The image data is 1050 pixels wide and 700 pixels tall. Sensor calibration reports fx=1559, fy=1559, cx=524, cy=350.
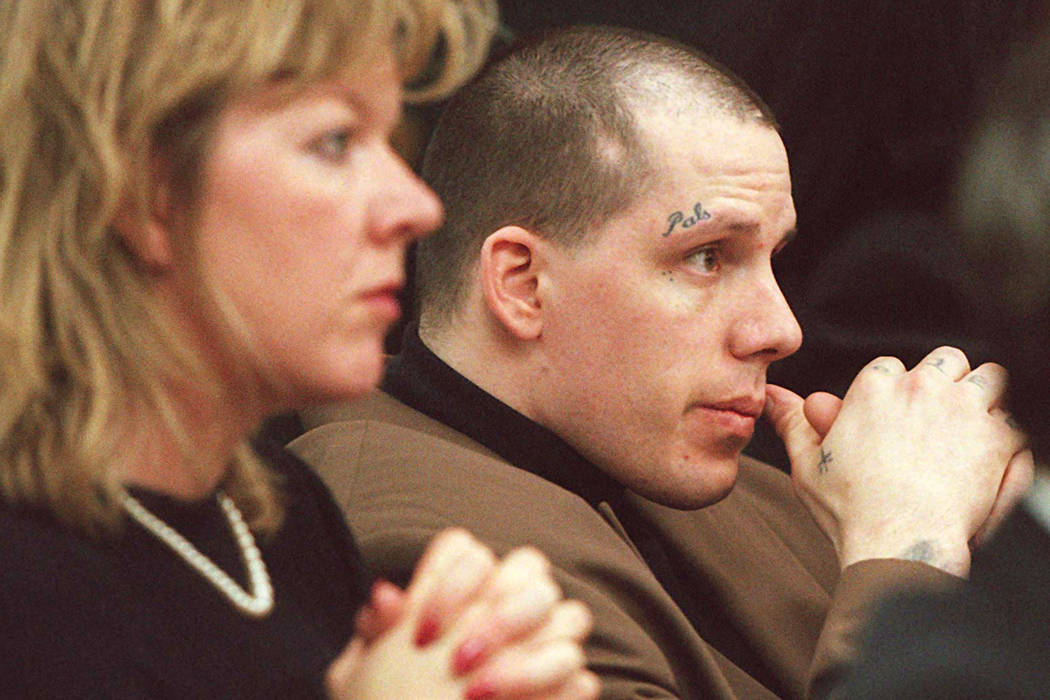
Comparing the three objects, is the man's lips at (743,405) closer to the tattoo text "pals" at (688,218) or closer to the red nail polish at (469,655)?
the tattoo text "pals" at (688,218)

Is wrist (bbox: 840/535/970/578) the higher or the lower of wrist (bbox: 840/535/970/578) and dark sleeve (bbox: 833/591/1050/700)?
the lower

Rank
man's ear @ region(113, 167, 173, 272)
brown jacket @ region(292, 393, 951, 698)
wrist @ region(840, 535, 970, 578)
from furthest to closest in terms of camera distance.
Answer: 1. wrist @ region(840, 535, 970, 578)
2. brown jacket @ region(292, 393, 951, 698)
3. man's ear @ region(113, 167, 173, 272)

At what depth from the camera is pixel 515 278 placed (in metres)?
1.65

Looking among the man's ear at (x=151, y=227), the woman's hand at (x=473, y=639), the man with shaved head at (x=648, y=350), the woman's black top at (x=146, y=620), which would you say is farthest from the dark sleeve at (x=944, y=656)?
the man with shaved head at (x=648, y=350)

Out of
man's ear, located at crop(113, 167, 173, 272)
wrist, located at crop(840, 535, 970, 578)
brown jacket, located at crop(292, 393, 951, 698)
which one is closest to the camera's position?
man's ear, located at crop(113, 167, 173, 272)

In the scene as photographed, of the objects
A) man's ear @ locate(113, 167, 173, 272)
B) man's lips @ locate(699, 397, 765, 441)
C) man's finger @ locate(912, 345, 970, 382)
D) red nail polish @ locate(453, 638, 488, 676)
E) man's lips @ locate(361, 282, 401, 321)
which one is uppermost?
man's ear @ locate(113, 167, 173, 272)

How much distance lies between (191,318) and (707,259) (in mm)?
784

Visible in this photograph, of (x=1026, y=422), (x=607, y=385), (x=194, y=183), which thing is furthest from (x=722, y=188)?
(x=194, y=183)

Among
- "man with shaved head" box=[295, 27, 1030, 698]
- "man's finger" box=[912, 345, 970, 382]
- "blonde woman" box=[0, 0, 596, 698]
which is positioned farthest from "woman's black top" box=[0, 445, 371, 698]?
"man's finger" box=[912, 345, 970, 382]

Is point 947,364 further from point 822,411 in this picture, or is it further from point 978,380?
point 822,411

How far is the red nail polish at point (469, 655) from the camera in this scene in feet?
3.07

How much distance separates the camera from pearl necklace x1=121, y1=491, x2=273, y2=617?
97cm

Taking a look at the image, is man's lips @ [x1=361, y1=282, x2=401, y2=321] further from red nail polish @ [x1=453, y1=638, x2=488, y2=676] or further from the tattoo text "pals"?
the tattoo text "pals"

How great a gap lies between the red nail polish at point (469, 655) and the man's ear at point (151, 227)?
30cm
